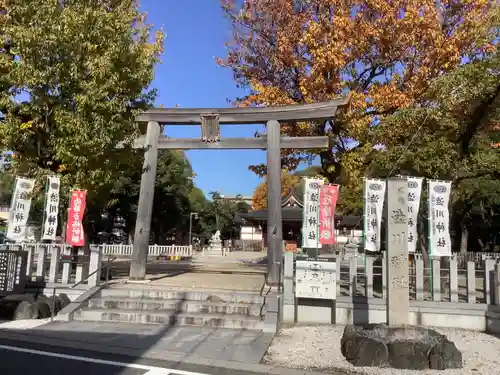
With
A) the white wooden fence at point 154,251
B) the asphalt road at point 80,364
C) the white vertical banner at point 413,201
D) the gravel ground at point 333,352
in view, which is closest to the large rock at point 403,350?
the gravel ground at point 333,352

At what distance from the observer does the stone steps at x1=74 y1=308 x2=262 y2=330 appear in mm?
9305

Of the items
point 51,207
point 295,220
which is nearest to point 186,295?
point 51,207

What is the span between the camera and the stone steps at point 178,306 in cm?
988

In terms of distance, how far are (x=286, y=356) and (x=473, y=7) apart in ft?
40.0

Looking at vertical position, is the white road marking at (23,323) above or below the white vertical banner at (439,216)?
below

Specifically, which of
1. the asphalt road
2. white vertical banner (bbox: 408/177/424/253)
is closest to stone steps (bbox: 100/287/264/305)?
the asphalt road

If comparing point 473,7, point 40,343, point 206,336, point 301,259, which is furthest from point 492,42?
point 40,343

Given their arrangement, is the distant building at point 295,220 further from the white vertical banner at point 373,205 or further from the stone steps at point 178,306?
the stone steps at point 178,306

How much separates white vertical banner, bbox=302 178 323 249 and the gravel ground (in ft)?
14.4

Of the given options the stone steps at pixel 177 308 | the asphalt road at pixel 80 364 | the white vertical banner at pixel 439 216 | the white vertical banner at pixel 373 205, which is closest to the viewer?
the asphalt road at pixel 80 364

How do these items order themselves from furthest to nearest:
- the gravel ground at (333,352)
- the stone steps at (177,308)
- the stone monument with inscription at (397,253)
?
the stone steps at (177,308) < the stone monument with inscription at (397,253) < the gravel ground at (333,352)

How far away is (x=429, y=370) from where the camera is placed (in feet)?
21.6

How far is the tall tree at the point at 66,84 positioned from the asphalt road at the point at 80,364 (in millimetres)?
5685

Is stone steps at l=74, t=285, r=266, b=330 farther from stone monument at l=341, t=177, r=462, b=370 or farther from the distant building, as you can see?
the distant building
